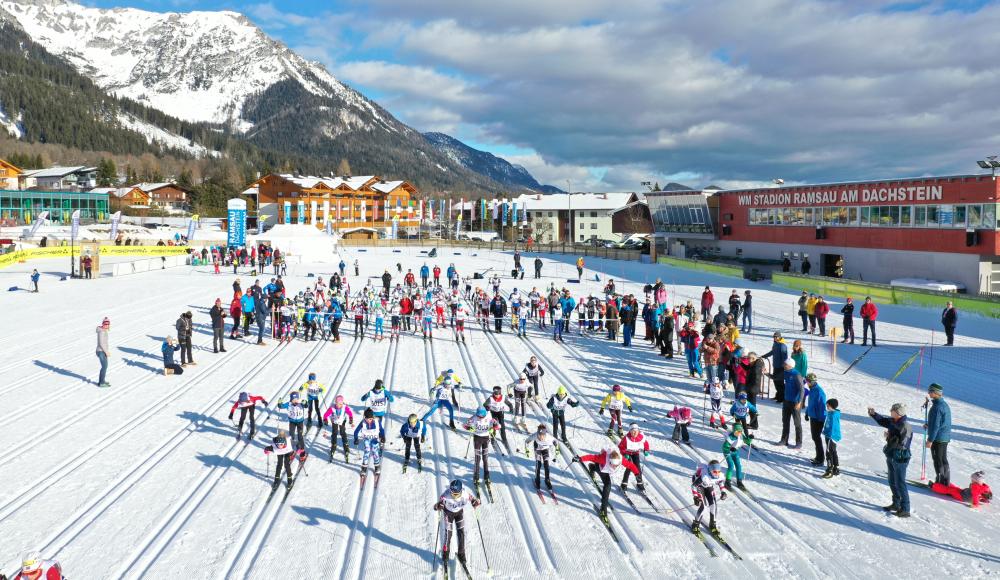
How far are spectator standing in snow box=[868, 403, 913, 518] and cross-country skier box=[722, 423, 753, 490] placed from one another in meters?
1.68

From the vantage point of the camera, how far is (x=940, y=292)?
84.5 ft

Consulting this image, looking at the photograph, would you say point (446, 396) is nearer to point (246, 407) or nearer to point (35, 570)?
point (246, 407)

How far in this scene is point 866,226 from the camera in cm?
3744

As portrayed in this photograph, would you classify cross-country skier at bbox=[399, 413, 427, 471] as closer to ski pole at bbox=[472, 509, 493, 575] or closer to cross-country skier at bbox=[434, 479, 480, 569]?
ski pole at bbox=[472, 509, 493, 575]

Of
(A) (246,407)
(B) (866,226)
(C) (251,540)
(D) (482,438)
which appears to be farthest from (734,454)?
(B) (866,226)

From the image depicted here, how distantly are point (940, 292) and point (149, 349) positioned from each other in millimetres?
28259

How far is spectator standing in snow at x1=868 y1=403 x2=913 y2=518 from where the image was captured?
784cm

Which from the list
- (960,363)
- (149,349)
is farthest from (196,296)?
(960,363)

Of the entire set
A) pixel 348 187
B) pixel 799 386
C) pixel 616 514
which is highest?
pixel 348 187

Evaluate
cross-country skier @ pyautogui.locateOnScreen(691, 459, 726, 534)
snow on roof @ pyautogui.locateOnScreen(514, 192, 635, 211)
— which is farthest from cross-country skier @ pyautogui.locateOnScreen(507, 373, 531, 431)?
snow on roof @ pyautogui.locateOnScreen(514, 192, 635, 211)

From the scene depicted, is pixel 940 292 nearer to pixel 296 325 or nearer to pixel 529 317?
pixel 529 317

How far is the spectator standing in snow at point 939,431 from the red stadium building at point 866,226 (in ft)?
88.7

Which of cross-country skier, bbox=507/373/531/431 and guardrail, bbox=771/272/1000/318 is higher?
guardrail, bbox=771/272/1000/318

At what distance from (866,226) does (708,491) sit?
35.8 meters
